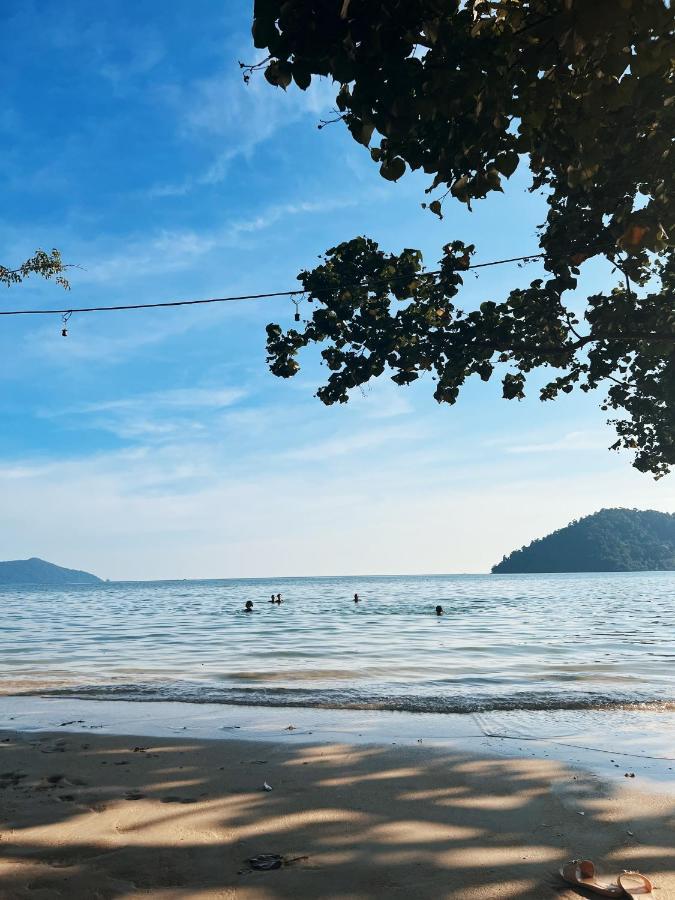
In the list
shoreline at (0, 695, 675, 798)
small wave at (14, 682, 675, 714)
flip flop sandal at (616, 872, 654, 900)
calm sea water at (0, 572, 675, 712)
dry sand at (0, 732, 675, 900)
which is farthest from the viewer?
calm sea water at (0, 572, 675, 712)

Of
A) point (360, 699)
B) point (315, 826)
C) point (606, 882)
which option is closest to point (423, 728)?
point (360, 699)

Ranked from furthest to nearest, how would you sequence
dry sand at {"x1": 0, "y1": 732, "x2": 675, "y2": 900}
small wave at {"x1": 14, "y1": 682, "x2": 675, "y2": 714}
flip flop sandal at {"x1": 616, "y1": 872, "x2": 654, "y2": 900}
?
small wave at {"x1": 14, "y1": 682, "x2": 675, "y2": 714}
dry sand at {"x1": 0, "y1": 732, "x2": 675, "y2": 900}
flip flop sandal at {"x1": 616, "y1": 872, "x2": 654, "y2": 900}

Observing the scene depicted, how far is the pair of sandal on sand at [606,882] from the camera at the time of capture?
128 inches

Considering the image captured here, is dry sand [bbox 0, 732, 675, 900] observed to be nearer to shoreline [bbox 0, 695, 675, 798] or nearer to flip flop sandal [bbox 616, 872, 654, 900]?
flip flop sandal [bbox 616, 872, 654, 900]

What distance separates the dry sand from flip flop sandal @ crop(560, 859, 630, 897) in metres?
0.07

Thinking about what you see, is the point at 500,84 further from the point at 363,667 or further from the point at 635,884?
the point at 363,667

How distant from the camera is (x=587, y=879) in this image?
338 centimetres

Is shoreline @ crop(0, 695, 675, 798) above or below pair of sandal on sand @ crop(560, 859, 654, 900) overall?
below

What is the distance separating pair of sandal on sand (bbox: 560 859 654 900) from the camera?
10.7 feet

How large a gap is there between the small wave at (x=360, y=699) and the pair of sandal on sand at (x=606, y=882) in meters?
6.19

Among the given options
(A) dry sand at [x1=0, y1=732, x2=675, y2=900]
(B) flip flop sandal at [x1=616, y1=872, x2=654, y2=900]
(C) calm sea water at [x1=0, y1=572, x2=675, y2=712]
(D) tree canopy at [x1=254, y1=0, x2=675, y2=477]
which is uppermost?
(D) tree canopy at [x1=254, y1=0, x2=675, y2=477]

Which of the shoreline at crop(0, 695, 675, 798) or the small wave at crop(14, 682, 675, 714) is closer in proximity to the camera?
the shoreline at crop(0, 695, 675, 798)

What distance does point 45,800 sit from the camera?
4.93m

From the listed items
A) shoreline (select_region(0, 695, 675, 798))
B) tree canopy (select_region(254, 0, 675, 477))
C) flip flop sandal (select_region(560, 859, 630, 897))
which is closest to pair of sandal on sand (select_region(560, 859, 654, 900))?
flip flop sandal (select_region(560, 859, 630, 897))
